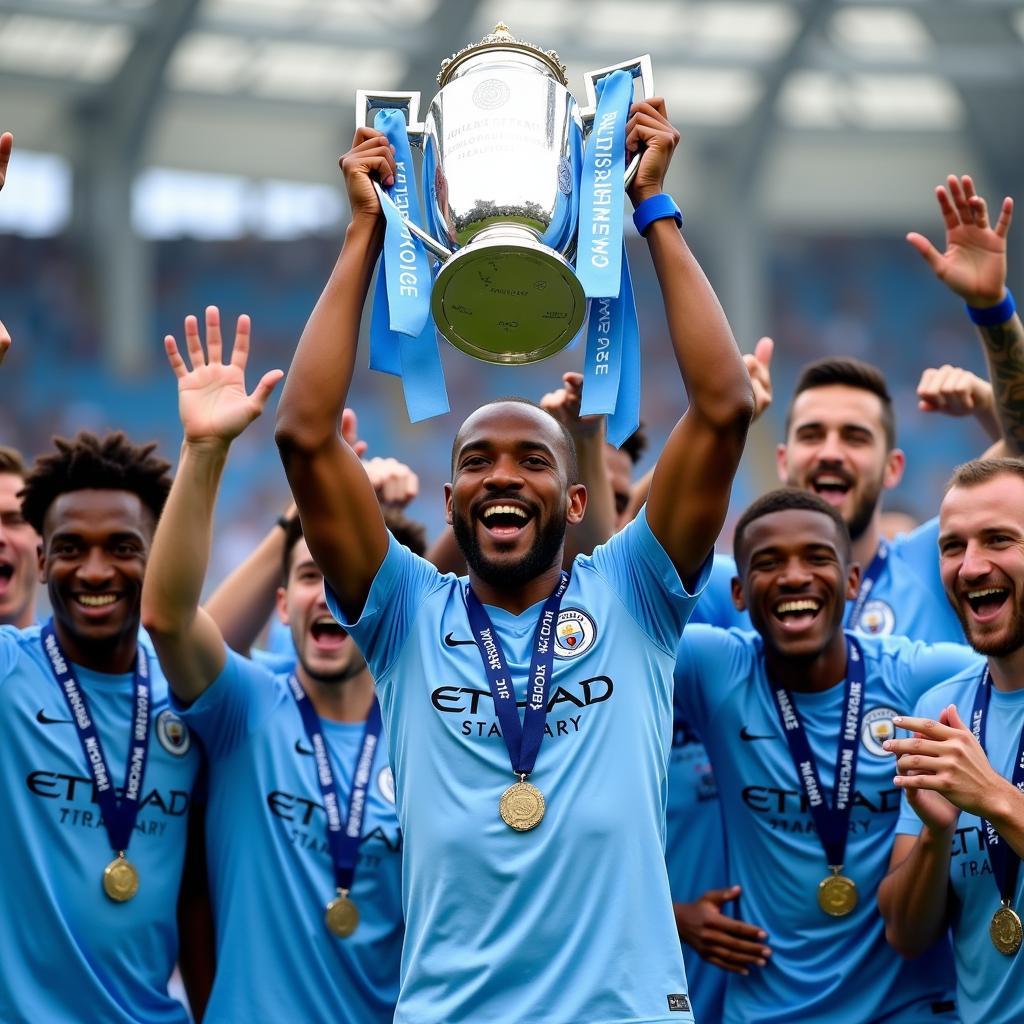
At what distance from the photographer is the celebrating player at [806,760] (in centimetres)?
379

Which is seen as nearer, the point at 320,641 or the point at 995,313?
the point at 320,641

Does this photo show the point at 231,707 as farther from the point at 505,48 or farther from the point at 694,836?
the point at 505,48

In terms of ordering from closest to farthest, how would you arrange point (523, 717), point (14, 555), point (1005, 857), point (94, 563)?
point (523, 717) < point (1005, 857) < point (94, 563) < point (14, 555)

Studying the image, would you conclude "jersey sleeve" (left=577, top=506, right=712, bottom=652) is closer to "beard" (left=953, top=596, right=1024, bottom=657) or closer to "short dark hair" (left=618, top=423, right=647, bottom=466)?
"beard" (left=953, top=596, right=1024, bottom=657)

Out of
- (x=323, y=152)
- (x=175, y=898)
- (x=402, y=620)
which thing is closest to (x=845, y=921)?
(x=402, y=620)

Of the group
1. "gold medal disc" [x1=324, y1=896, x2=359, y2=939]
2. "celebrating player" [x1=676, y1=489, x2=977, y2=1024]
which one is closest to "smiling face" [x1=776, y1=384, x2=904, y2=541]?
"celebrating player" [x1=676, y1=489, x2=977, y2=1024]

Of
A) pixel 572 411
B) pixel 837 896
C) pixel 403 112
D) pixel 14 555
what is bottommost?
pixel 837 896

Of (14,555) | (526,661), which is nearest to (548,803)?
(526,661)

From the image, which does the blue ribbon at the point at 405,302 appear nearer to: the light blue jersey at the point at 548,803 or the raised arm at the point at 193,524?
the light blue jersey at the point at 548,803

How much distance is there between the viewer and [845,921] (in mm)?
3787

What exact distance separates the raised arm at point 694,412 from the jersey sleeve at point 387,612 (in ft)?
1.83

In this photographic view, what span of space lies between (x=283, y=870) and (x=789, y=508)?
167 cm

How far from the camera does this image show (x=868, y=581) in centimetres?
475

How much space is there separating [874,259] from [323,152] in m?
7.27
